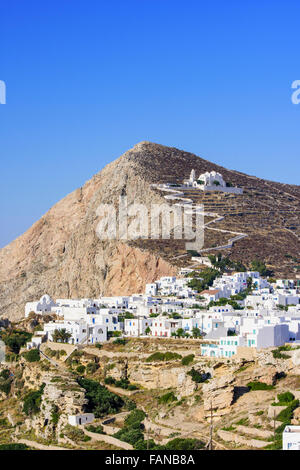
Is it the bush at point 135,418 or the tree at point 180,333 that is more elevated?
the tree at point 180,333

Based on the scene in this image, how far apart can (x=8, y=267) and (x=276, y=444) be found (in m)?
77.7

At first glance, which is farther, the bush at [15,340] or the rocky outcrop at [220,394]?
the bush at [15,340]

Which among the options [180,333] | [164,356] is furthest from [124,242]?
[164,356]

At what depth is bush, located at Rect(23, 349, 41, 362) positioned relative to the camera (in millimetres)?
54625

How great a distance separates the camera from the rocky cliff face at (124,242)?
80438 mm

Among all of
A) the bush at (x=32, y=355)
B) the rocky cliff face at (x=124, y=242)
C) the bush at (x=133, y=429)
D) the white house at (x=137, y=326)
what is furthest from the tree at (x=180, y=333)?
the rocky cliff face at (x=124, y=242)

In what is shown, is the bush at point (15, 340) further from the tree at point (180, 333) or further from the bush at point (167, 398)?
the bush at point (167, 398)

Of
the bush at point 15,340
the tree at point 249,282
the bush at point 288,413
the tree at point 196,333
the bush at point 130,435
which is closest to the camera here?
the bush at point 288,413

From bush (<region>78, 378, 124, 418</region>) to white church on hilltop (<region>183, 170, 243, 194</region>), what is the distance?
166 ft

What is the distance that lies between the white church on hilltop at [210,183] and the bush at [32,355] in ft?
143

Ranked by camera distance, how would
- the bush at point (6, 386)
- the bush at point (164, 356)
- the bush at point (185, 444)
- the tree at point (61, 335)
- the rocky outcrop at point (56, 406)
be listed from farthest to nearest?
1. the tree at point (61, 335)
2. the bush at point (6, 386)
3. the bush at point (164, 356)
4. the rocky outcrop at point (56, 406)
5. the bush at point (185, 444)

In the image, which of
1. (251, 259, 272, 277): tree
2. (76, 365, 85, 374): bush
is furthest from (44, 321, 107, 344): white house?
(251, 259, 272, 277): tree

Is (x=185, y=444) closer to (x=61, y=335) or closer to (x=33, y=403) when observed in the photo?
(x=33, y=403)

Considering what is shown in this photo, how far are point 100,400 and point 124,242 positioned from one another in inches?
1541
